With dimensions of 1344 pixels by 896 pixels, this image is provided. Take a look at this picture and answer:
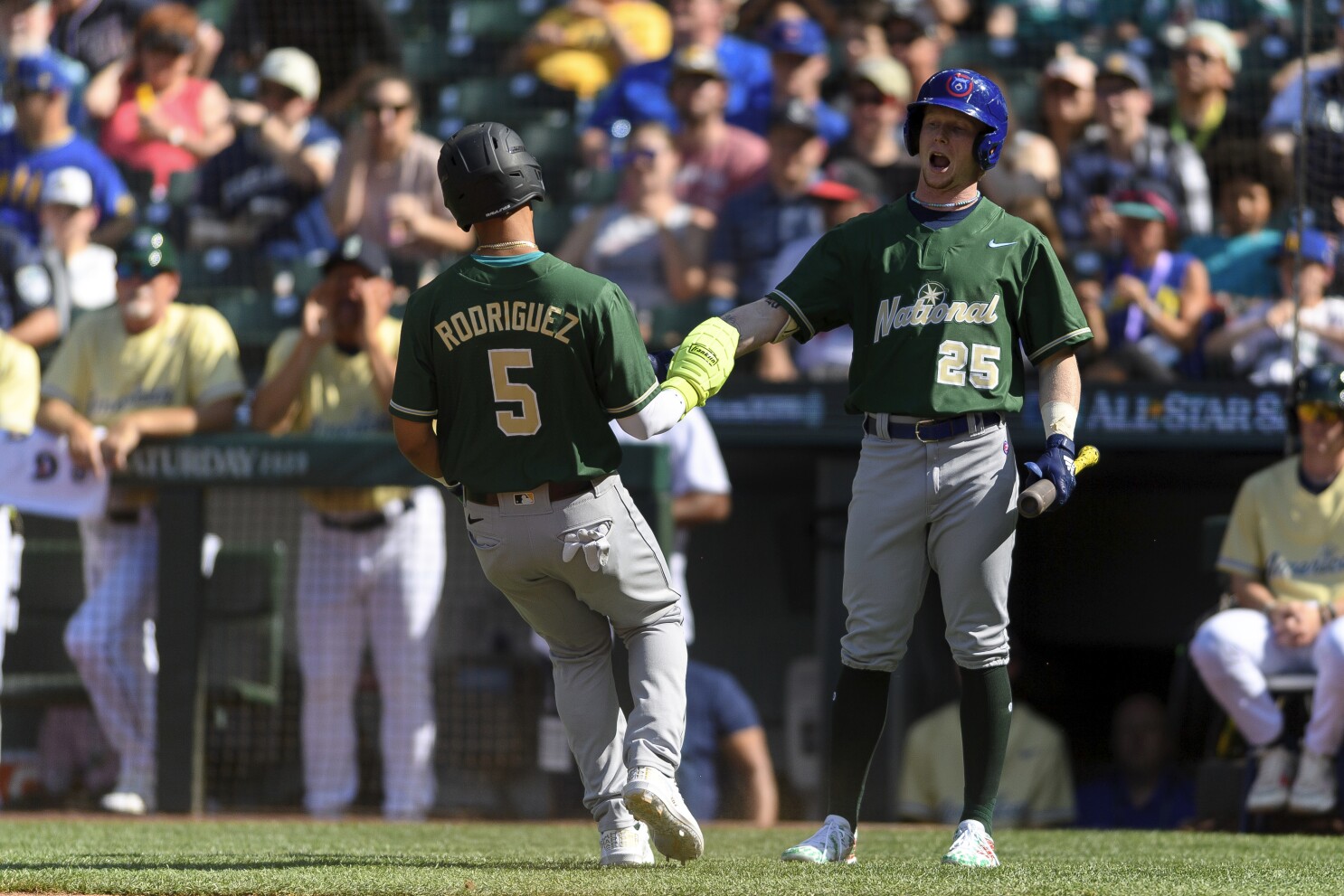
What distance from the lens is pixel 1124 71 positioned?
8289mm

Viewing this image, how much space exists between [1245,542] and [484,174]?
3.29 meters

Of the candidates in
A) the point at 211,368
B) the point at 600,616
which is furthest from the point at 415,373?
the point at 211,368

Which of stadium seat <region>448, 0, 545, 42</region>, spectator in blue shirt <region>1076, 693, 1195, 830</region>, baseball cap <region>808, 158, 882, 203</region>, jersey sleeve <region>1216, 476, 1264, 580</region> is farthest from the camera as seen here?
stadium seat <region>448, 0, 545, 42</region>

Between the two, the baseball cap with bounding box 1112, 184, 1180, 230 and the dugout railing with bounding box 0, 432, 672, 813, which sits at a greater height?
the baseball cap with bounding box 1112, 184, 1180, 230

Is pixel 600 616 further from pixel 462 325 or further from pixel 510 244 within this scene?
pixel 510 244

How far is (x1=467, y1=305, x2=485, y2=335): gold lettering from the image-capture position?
11.9ft

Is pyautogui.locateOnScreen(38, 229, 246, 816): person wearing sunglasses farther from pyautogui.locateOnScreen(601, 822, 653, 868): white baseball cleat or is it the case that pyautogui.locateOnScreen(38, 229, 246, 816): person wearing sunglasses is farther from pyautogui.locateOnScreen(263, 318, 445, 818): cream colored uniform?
pyautogui.locateOnScreen(601, 822, 653, 868): white baseball cleat

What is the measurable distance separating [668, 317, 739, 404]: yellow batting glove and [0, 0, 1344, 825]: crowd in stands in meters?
2.99

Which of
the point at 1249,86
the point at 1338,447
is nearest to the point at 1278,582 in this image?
the point at 1338,447

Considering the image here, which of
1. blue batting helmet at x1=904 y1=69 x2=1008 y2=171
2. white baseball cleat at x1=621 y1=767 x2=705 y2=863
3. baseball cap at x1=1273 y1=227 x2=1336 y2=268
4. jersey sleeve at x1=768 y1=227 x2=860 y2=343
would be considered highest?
baseball cap at x1=1273 y1=227 x2=1336 y2=268

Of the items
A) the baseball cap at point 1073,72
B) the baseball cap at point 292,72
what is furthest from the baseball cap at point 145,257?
the baseball cap at point 1073,72

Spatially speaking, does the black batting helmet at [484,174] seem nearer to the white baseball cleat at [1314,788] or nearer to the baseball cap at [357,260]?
the baseball cap at [357,260]

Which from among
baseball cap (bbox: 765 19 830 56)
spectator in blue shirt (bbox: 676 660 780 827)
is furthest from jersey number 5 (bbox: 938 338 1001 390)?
baseball cap (bbox: 765 19 830 56)

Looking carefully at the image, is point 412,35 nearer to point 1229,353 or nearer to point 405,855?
point 1229,353
